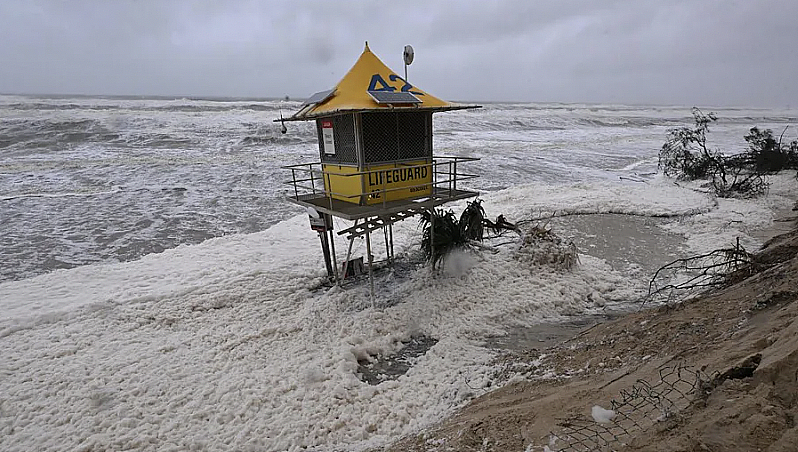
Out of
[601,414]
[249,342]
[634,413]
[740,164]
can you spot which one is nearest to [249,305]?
[249,342]

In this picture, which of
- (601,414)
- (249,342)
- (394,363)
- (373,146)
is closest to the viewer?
(601,414)

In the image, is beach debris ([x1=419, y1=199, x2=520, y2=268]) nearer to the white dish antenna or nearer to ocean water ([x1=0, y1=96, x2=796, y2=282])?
the white dish antenna

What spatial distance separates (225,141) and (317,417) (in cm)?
2954

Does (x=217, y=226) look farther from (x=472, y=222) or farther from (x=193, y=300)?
(x=472, y=222)

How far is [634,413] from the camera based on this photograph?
124 inches

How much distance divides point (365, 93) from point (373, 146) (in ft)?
2.93

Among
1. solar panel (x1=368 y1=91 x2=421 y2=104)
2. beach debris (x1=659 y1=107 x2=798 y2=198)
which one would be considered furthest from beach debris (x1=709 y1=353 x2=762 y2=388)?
beach debris (x1=659 y1=107 x2=798 y2=198)

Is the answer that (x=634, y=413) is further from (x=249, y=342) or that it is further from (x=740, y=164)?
(x=740, y=164)

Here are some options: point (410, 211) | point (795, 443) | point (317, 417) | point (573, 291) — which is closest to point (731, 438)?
point (795, 443)

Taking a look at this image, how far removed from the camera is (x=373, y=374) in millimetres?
6234

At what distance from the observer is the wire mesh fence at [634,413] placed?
2.94m

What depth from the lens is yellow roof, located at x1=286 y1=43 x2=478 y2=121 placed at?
7402 mm

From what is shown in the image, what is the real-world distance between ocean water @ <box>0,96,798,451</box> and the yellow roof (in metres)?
3.27

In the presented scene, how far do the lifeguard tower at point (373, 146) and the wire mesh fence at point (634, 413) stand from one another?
4.77 m
